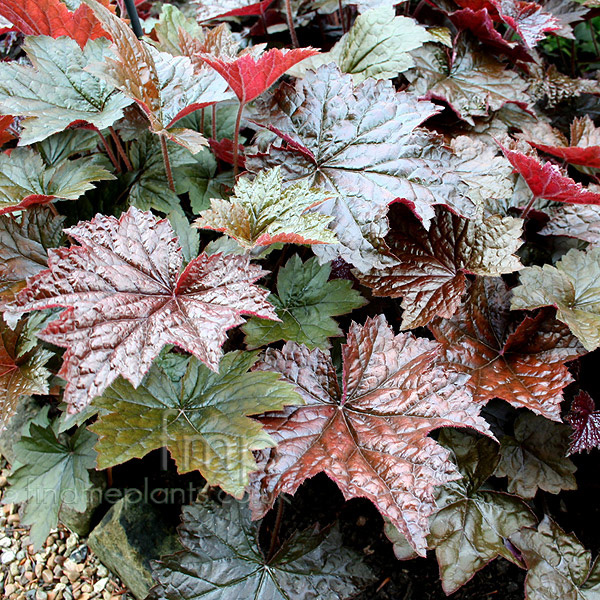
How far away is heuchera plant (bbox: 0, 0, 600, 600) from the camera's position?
109 centimetres

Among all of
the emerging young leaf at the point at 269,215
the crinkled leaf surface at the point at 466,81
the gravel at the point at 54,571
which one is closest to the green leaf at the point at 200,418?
the emerging young leaf at the point at 269,215

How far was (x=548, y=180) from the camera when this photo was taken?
144cm

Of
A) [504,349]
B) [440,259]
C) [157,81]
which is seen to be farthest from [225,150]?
A: [504,349]

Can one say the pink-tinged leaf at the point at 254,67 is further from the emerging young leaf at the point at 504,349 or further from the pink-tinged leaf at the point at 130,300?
the emerging young leaf at the point at 504,349

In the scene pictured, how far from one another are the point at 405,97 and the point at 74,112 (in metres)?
0.92

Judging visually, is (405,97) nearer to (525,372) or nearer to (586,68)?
(525,372)

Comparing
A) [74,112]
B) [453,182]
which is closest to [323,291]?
[453,182]

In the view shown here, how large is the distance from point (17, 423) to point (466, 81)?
2.13m

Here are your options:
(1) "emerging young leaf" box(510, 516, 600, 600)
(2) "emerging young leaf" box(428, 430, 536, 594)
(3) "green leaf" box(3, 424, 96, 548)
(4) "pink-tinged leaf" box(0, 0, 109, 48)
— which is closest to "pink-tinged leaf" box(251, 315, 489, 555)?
(2) "emerging young leaf" box(428, 430, 536, 594)

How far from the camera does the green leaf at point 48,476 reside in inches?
61.1

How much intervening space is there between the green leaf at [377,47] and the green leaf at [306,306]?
26.8 inches

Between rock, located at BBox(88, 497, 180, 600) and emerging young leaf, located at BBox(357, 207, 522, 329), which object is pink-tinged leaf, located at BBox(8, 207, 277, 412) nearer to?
emerging young leaf, located at BBox(357, 207, 522, 329)

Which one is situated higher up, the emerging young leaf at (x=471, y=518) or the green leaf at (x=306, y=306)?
the green leaf at (x=306, y=306)

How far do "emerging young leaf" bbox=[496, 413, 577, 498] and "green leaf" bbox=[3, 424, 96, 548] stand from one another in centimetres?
125
